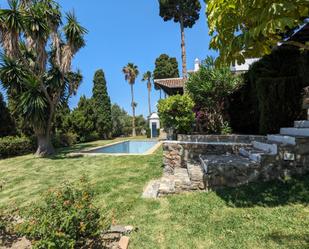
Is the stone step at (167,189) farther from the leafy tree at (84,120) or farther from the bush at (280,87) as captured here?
the leafy tree at (84,120)

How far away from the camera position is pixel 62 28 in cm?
1292

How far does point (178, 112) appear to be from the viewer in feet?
31.1

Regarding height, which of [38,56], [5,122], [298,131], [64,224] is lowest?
[64,224]

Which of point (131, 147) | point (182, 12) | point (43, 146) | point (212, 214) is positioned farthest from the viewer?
point (131, 147)

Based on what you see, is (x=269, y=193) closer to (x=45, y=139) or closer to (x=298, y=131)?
(x=298, y=131)

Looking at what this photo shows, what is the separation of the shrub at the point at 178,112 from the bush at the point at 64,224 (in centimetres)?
657

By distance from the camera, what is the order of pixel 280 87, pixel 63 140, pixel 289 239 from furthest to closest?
pixel 63 140
pixel 280 87
pixel 289 239

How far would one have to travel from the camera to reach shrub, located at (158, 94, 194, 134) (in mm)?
9320

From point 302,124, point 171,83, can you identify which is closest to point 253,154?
point 302,124

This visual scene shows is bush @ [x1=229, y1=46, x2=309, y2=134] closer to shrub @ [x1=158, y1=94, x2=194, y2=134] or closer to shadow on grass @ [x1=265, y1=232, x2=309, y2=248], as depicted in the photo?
shrub @ [x1=158, y1=94, x2=194, y2=134]

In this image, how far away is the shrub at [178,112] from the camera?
367 inches

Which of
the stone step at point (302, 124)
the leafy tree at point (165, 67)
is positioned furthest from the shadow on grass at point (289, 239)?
the leafy tree at point (165, 67)

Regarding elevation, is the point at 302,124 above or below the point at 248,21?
below

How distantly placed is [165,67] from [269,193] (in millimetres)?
31530
